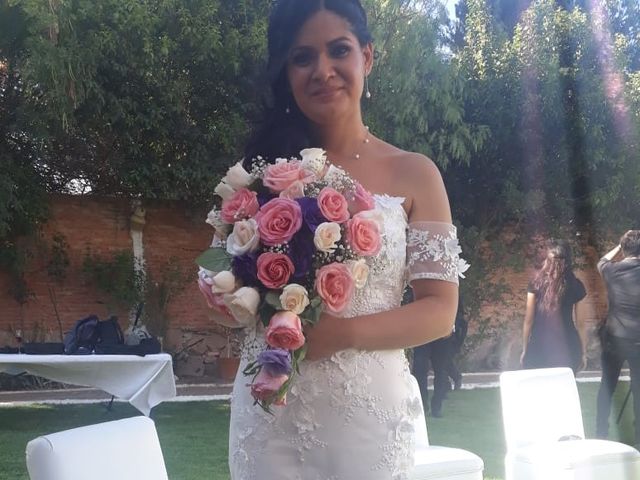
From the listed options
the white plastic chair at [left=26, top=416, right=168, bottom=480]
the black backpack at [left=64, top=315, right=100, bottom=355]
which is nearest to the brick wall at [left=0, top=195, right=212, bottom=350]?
the black backpack at [left=64, top=315, right=100, bottom=355]

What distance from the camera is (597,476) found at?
12.6 feet

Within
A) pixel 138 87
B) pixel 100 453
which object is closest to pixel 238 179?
pixel 100 453

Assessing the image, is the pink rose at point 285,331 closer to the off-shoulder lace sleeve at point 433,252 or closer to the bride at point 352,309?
the bride at point 352,309

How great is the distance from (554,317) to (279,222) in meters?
4.90

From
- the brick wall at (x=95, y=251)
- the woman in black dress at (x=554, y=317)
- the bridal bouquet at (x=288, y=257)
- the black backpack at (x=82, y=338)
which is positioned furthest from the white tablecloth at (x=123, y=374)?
the bridal bouquet at (x=288, y=257)

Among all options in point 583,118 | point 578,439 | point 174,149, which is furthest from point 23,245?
point 583,118

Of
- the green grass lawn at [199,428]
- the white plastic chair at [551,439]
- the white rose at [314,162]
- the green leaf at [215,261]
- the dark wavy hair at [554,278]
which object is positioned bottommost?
the green grass lawn at [199,428]

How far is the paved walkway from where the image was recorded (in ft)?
26.5

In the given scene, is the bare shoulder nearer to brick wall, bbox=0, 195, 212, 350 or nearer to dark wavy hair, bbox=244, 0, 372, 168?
dark wavy hair, bbox=244, 0, 372, 168

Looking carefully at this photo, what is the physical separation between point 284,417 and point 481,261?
33.7 feet

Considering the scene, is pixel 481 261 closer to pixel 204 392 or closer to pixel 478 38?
pixel 478 38

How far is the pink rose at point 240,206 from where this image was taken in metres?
1.38

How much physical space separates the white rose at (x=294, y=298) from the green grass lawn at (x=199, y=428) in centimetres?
394

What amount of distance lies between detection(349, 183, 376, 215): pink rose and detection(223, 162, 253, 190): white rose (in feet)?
0.71
